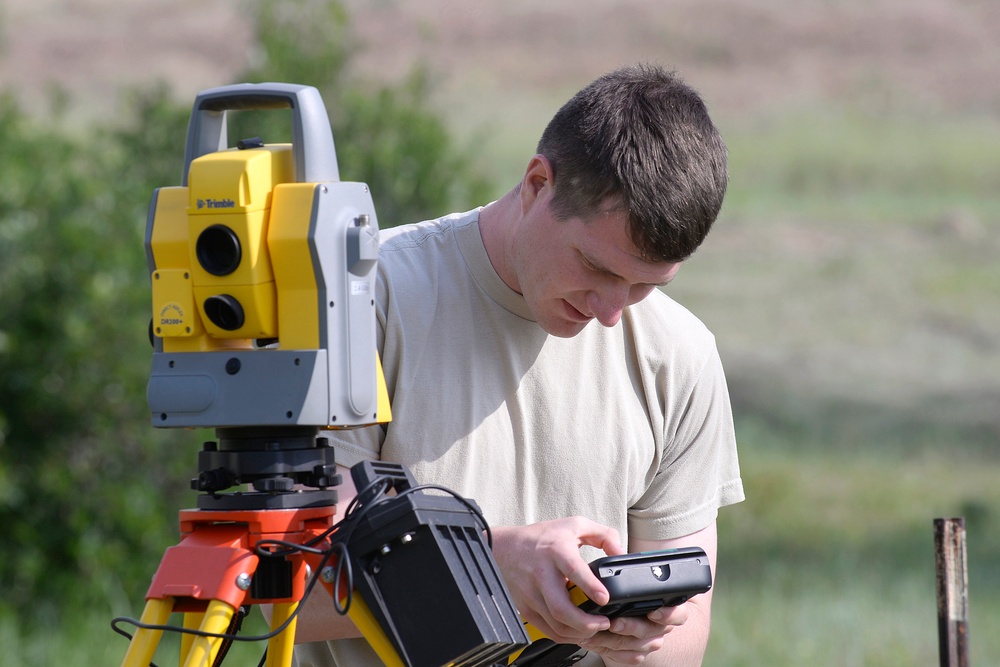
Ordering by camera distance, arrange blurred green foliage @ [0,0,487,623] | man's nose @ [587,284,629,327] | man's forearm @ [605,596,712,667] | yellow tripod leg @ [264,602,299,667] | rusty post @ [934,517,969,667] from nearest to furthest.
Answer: yellow tripod leg @ [264,602,299,667], man's nose @ [587,284,629,327], man's forearm @ [605,596,712,667], rusty post @ [934,517,969,667], blurred green foliage @ [0,0,487,623]

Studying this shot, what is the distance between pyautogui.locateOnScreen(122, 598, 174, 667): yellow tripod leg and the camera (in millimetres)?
1521

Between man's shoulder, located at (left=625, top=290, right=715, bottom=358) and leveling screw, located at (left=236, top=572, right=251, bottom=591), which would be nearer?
leveling screw, located at (left=236, top=572, right=251, bottom=591)

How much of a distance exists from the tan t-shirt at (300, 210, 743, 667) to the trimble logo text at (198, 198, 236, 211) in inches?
19.7

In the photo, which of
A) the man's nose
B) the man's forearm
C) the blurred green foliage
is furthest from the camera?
the blurred green foliage

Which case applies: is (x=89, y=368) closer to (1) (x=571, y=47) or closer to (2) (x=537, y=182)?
(2) (x=537, y=182)

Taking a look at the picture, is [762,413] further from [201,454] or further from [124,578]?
[201,454]

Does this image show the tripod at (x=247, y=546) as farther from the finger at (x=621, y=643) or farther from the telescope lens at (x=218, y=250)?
the finger at (x=621, y=643)

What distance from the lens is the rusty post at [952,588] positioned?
7.64ft

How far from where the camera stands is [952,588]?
235 centimetres

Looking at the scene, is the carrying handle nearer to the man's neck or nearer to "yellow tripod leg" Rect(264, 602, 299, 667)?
the man's neck

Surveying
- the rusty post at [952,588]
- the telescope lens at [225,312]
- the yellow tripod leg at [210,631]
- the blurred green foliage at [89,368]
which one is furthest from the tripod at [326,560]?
the blurred green foliage at [89,368]

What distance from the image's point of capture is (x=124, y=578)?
5.55 m

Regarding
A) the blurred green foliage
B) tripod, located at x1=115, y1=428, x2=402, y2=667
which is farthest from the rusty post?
the blurred green foliage

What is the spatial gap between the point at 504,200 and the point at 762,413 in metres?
6.07
